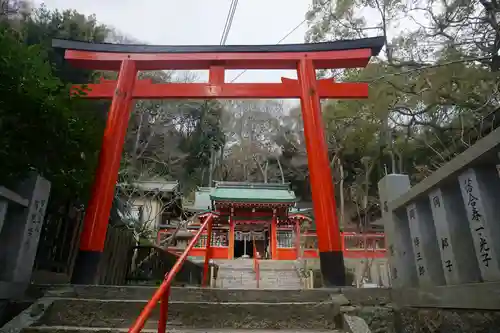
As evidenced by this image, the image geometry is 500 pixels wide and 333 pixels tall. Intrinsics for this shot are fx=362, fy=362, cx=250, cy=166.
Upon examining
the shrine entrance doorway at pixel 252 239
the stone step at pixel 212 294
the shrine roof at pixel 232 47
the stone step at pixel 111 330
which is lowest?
the stone step at pixel 111 330

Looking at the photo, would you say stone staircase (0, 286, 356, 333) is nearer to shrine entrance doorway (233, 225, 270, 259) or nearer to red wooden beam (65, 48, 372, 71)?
red wooden beam (65, 48, 372, 71)

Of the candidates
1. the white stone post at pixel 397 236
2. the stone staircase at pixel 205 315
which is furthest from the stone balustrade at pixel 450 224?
the stone staircase at pixel 205 315

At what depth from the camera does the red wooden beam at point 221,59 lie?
6.20 m

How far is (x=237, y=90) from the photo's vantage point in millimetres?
6211

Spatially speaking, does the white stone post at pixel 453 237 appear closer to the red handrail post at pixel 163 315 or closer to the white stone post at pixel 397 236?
the white stone post at pixel 397 236

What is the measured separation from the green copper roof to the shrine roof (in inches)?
513

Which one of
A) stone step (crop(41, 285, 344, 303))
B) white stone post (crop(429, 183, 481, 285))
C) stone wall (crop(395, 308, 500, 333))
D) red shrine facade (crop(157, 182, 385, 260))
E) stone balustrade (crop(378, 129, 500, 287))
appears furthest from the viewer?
red shrine facade (crop(157, 182, 385, 260))

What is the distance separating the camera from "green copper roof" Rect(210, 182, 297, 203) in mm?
18859

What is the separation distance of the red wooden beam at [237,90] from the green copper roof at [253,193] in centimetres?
1283

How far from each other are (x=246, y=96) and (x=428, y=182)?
4009 millimetres

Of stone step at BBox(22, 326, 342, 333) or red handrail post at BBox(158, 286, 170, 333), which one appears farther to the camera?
stone step at BBox(22, 326, 342, 333)

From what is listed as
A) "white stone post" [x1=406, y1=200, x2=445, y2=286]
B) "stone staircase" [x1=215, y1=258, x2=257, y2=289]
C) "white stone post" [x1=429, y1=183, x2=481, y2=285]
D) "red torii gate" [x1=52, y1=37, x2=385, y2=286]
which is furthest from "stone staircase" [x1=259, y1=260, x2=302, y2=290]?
"white stone post" [x1=429, y1=183, x2=481, y2=285]

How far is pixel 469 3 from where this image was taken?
9773 mm

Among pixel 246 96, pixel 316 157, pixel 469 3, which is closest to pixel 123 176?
pixel 246 96
